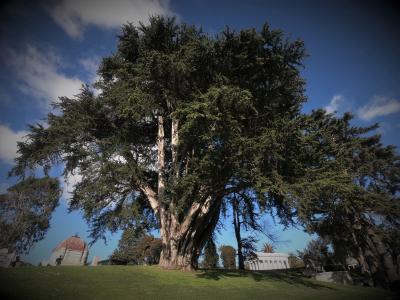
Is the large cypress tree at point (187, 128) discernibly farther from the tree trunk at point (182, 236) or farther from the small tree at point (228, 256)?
the small tree at point (228, 256)

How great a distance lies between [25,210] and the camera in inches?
1636

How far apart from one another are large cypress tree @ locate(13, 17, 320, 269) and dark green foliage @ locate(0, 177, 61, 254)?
25.1 metres

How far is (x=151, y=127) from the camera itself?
2234 cm

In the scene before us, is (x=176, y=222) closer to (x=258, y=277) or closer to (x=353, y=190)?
(x=258, y=277)

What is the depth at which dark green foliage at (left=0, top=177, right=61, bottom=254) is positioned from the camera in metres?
40.0

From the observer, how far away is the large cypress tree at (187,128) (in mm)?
14039

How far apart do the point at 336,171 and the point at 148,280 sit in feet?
37.2

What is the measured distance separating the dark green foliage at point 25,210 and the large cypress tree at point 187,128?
82.4 ft

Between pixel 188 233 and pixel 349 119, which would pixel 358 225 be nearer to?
pixel 349 119

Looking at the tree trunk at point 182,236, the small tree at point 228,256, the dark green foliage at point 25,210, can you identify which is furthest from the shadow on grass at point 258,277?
the small tree at point 228,256

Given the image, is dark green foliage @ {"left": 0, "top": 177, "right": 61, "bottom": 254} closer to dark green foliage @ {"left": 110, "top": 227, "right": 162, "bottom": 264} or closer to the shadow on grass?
dark green foliage @ {"left": 110, "top": 227, "right": 162, "bottom": 264}

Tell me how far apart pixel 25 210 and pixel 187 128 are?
4053cm

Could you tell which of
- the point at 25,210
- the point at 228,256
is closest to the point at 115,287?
the point at 25,210

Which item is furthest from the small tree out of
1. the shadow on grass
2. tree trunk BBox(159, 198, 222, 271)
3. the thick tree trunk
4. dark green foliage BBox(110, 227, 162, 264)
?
tree trunk BBox(159, 198, 222, 271)
